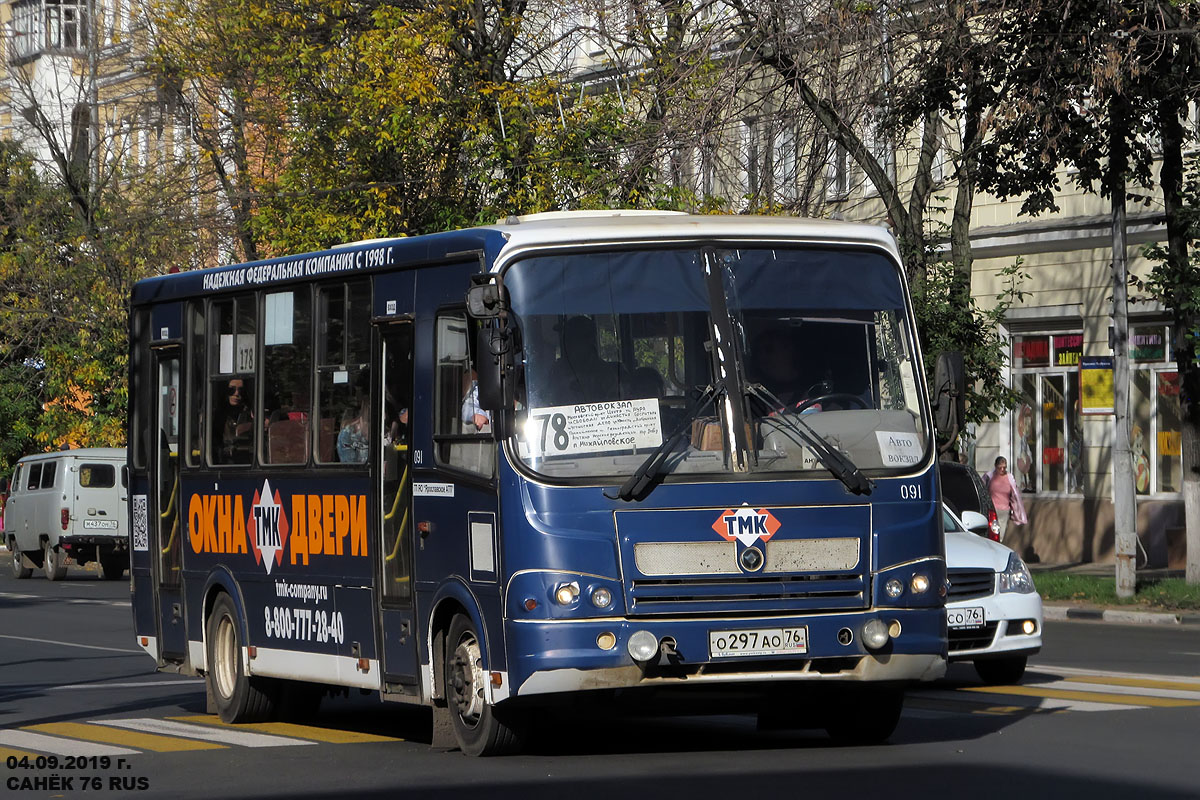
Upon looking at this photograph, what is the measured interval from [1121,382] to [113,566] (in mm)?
20179

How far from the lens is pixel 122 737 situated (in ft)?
A: 41.2

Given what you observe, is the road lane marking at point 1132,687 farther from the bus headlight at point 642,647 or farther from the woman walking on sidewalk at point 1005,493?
the woman walking on sidewalk at point 1005,493

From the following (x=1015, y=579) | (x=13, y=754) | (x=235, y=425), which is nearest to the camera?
(x=13, y=754)

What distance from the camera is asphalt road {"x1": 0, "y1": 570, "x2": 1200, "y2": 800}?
9.68 m

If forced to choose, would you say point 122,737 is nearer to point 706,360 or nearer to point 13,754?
point 13,754

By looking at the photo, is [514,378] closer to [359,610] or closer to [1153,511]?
[359,610]

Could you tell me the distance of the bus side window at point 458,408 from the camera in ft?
35.1

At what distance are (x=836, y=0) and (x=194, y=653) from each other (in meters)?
12.3

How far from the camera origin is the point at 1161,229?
29.5m

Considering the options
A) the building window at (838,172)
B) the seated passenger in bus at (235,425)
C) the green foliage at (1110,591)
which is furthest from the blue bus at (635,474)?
the building window at (838,172)

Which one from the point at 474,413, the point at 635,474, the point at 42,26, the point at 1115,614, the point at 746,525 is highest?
the point at 42,26

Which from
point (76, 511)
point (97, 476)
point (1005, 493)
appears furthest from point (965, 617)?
point (97, 476)

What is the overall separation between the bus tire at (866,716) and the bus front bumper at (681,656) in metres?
→ 0.92

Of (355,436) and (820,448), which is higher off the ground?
(355,436)
